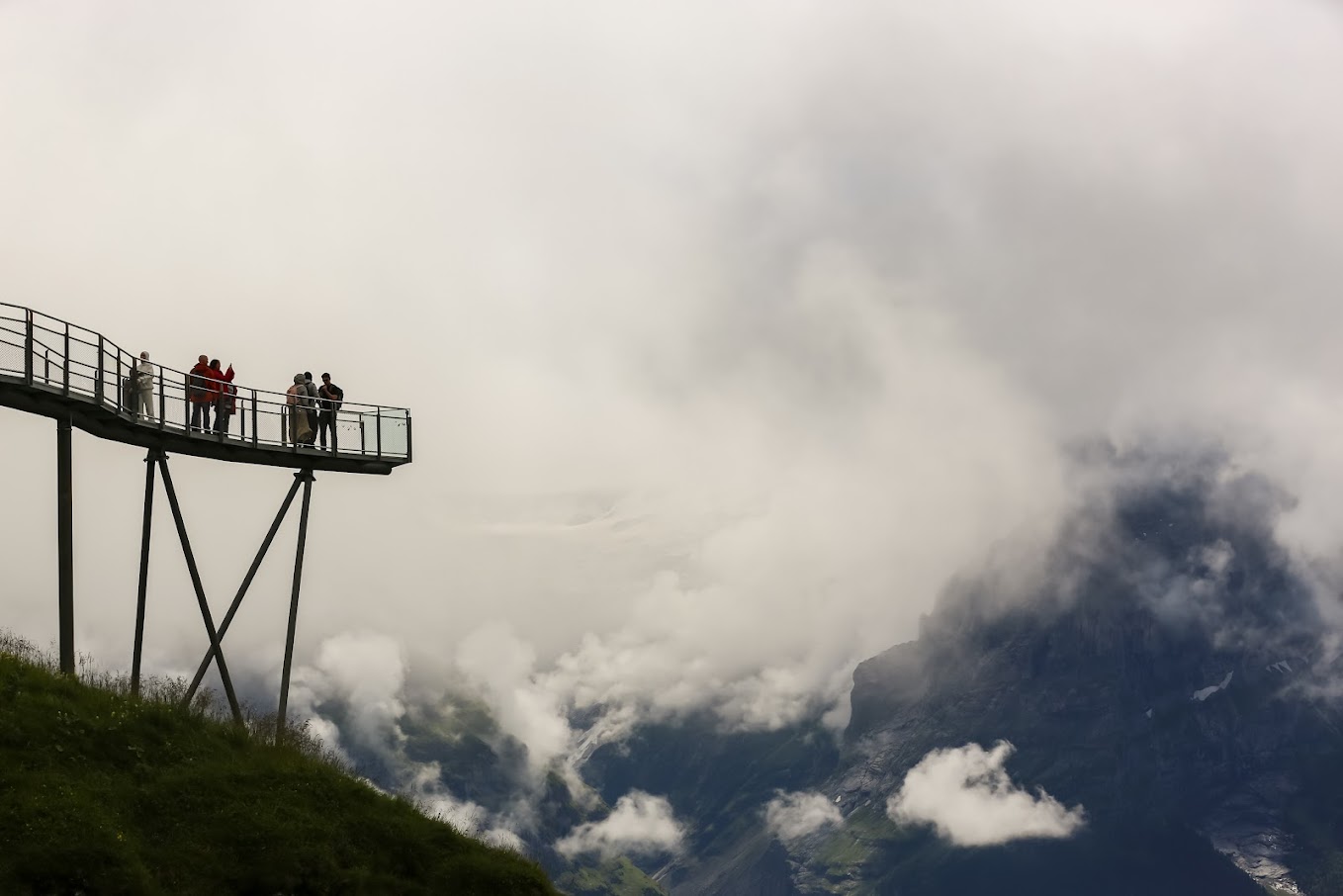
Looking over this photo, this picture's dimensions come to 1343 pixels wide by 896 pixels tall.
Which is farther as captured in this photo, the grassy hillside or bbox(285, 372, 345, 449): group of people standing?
bbox(285, 372, 345, 449): group of people standing

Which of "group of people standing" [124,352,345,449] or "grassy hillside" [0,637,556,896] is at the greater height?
"group of people standing" [124,352,345,449]

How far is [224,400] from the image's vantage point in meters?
60.3

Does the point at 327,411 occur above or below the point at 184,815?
above

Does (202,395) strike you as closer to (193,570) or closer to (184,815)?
(193,570)

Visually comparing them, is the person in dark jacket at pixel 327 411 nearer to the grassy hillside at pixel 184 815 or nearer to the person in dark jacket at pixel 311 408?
the person in dark jacket at pixel 311 408

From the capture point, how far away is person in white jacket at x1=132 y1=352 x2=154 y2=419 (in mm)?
56344

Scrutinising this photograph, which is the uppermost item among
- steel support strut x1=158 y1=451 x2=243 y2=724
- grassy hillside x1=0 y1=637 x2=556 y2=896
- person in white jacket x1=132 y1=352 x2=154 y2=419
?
person in white jacket x1=132 y1=352 x2=154 y2=419

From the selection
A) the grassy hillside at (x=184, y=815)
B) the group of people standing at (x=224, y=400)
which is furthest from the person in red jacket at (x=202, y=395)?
the grassy hillside at (x=184, y=815)

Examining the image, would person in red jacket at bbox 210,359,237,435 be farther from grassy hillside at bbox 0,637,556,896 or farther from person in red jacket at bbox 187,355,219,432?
grassy hillside at bbox 0,637,556,896

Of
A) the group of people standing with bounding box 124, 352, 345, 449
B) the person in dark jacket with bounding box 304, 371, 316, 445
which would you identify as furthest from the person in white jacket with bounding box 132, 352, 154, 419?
the person in dark jacket with bounding box 304, 371, 316, 445

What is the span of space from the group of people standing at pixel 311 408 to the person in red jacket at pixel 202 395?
135 inches

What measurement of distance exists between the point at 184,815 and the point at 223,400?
18.7 meters

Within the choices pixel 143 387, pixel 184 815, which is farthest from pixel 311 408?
pixel 184 815

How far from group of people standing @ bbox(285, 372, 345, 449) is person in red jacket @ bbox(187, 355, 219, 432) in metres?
3.44
